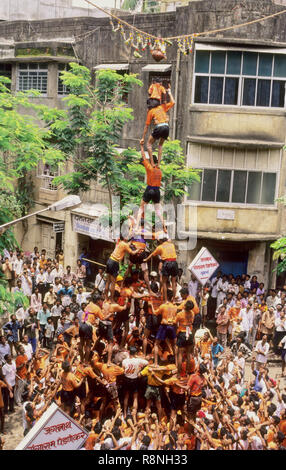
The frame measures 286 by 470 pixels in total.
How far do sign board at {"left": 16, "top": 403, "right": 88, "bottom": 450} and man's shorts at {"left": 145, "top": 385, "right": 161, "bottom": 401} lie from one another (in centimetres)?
209

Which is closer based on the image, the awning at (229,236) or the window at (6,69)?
the awning at (229,236)

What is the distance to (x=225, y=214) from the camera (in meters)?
21.7

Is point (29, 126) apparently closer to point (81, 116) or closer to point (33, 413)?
point (81, 116)

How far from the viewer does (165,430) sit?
10.9m

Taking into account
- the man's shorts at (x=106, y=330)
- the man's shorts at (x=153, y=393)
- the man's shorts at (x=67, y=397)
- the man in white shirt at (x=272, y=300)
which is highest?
the man's shorts at (x=106, y=330)

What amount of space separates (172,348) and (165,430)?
4.86ft

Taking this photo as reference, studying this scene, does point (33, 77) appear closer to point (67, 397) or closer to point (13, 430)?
point (13, 430)

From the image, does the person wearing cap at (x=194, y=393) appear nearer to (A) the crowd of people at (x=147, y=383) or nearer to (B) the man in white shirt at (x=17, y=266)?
(A) the crowd of people at (x=147, y=383)

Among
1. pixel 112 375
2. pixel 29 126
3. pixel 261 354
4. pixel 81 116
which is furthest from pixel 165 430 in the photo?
pixel 81 116

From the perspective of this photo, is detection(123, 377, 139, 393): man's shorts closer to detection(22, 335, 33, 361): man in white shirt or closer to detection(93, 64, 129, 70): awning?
detection(22, 335, 33, 361): man in white shirt

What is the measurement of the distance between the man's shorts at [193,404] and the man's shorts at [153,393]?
0.59 meters

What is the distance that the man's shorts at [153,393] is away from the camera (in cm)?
1109

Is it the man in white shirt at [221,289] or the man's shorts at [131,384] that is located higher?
the man's shorts at [131,384]

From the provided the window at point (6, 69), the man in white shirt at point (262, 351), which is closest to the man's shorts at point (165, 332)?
the man in white shirt at point (262, 351)
